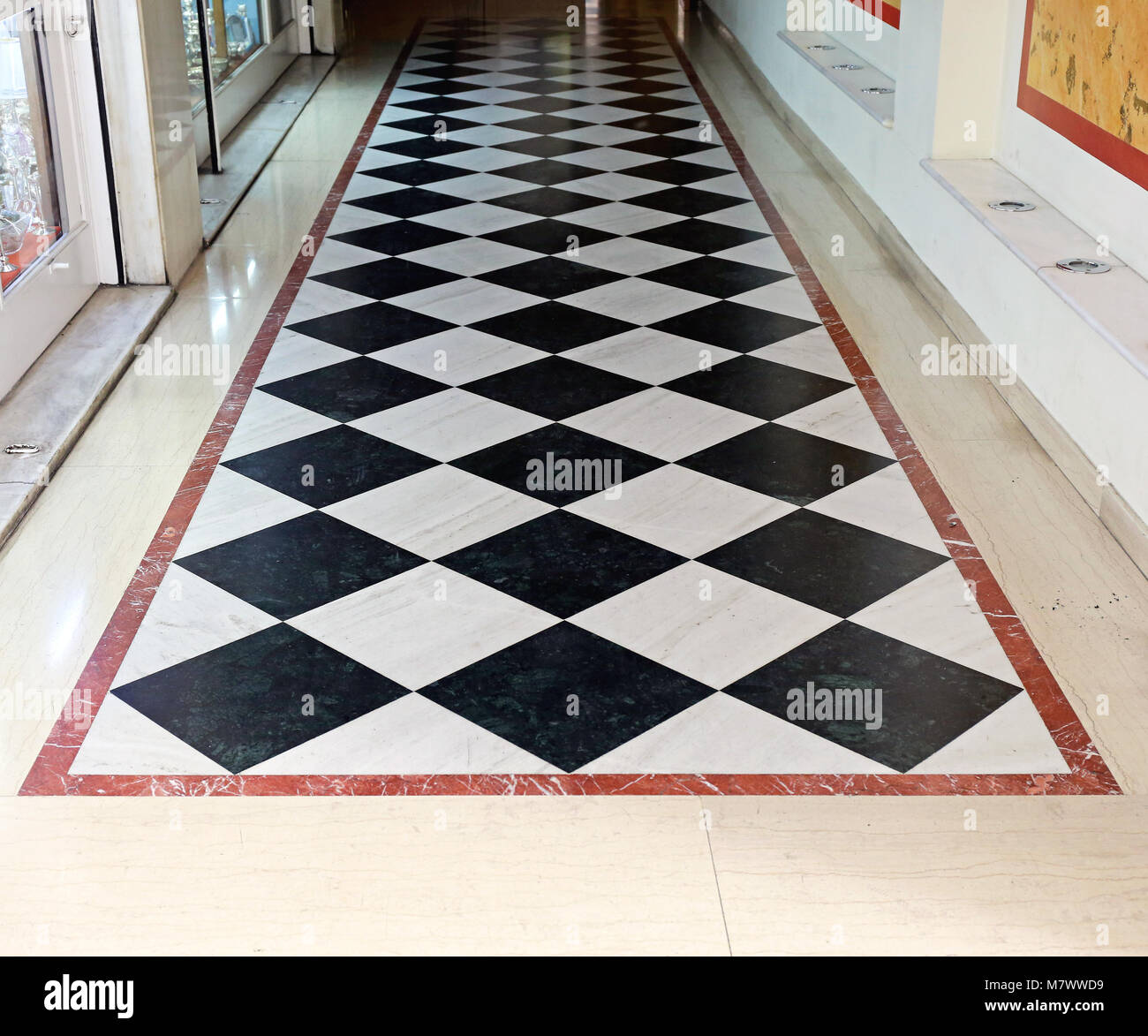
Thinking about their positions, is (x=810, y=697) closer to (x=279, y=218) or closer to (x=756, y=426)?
(x=756, y=426)

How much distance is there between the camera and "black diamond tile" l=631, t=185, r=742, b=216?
5598 millimetres

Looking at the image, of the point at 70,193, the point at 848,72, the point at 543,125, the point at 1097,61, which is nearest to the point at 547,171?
the point at 543,125

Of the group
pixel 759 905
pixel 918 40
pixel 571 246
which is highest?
pixel 918 40

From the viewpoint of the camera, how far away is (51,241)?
14.0ft

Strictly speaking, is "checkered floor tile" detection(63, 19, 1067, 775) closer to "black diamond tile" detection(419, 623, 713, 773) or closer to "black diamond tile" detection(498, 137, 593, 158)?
"black diamond tile" detection(419, 623, 713, 773)

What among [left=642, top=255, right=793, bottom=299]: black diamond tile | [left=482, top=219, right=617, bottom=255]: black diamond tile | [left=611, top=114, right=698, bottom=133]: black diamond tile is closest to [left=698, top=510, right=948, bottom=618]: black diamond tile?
[left=642, top=255, right=793, bottom=299]: black diamond tile

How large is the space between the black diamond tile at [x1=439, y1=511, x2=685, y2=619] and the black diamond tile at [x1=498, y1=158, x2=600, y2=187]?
316 centimetres

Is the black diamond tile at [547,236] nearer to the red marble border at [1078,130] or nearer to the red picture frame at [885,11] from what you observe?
the red picture frame at [885,11]

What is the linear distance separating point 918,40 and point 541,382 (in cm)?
201

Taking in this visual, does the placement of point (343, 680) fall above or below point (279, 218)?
below

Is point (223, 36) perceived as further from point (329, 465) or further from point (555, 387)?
point (329, 465)

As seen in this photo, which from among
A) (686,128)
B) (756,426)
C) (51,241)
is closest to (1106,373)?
(756,426)

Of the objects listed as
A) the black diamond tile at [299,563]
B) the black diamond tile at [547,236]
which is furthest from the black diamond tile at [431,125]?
the black diamond tile at [299,563]

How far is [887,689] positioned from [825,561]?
50 centimetres
